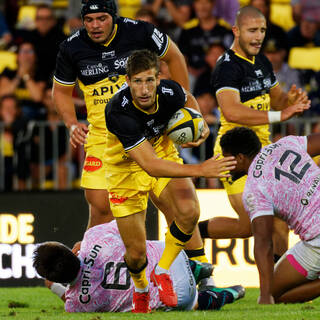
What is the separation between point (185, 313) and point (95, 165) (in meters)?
1.92

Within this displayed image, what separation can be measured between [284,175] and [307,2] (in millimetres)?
6437

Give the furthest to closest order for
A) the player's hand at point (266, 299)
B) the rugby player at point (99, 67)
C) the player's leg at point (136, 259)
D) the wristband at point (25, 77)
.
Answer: the wristband at point (25, 77), the rugby player at point (99, 67), the player's hand at point (266, 299), the player's leg at point (136, 259)

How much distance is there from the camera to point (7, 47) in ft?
43.1

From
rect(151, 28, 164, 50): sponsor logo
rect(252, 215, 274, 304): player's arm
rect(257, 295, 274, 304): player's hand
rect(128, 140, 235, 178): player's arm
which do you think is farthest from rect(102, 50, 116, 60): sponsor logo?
rect(257, 295, 274, 304): player's hand

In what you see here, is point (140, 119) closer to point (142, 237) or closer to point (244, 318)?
point (142, 237)

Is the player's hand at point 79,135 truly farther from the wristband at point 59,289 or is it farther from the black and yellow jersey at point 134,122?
the wristband at point 59,289

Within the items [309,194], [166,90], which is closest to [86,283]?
[166,90]

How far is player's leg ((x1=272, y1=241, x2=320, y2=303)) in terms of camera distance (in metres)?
7.48

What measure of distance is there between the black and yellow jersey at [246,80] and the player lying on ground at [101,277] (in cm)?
205

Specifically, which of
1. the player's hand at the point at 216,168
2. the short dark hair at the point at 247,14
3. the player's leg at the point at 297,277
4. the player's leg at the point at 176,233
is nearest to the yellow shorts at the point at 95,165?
the player's leg at the point at 176,233

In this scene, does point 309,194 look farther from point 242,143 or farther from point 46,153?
point 46,153

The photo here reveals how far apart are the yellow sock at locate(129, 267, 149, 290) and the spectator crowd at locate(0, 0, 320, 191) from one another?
12.6 ft

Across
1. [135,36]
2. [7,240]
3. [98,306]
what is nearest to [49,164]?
[7,240]

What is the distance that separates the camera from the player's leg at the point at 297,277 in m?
7.48
